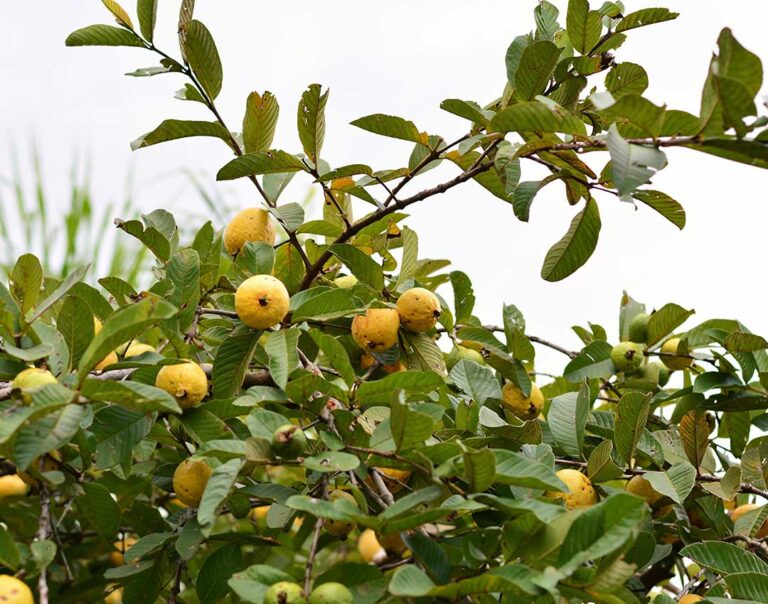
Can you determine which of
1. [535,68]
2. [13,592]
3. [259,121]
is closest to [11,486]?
[13,592]

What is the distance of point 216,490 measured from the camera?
2.55 ft

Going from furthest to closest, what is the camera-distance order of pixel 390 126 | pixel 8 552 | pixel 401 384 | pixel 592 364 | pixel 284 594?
1. pixel 592 364
2. pixel 390 126
3. pixel 401 384
4. pixel 8 552
5. pixel 284 594

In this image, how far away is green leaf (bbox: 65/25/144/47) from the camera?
1174 millimetres

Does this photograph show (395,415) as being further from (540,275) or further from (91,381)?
(540,275)

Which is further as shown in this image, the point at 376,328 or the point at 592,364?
the point at 592,364

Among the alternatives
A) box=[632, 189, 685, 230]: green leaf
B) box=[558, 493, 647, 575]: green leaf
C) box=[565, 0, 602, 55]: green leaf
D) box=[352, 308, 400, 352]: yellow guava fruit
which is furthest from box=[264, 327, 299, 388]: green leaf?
box=[565, 0, 602, 55]: green leaf

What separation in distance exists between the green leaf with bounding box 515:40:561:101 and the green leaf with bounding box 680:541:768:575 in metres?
0.60

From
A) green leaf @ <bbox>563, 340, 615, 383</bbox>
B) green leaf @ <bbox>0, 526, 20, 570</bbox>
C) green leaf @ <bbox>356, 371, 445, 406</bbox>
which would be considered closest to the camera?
green leaf @ <bbox>0, 526, 20, 570</bbox>

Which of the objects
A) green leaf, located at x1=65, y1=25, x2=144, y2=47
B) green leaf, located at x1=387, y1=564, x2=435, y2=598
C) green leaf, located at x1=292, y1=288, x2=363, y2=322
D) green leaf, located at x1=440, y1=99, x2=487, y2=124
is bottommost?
green leaf, located at x1=387, y1=564, x2=435, y2=598

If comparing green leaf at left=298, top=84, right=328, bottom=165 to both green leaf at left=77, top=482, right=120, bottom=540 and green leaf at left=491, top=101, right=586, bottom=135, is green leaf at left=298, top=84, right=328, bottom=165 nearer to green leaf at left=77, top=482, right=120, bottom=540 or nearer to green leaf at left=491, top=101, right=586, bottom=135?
green leaf at left=491, top=101, right=586, bottom=135

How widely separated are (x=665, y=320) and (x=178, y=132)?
2.64 ft

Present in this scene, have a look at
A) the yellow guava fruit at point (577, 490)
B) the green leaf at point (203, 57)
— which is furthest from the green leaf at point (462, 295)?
the green leaf at point (203, 57)

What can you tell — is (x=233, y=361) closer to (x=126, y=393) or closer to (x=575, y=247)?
(x=126, y=393)

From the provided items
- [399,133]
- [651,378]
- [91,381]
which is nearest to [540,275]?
[399,133]
